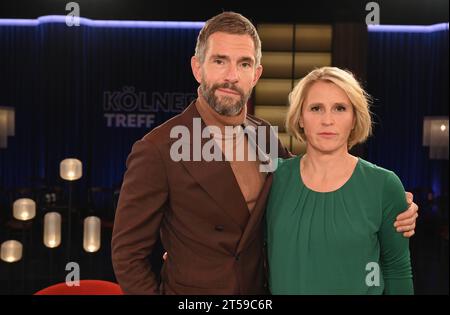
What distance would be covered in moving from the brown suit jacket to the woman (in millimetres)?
85

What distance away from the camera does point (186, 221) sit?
1.52 meters

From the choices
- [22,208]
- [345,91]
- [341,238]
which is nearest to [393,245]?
[341,238]

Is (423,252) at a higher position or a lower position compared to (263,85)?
lower

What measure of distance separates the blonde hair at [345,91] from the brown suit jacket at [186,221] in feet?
0.65

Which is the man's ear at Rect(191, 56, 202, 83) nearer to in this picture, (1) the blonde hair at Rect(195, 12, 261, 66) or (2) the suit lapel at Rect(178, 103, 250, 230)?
(1) the blonde hair at Rect(195, 12, 261, 66)

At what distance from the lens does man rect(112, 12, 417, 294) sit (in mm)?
1491

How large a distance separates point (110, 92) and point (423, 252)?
4.97 m

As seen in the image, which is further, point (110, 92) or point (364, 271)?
point (110, 92)

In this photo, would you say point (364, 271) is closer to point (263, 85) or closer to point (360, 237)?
point (360, 237)

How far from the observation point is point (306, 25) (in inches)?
282

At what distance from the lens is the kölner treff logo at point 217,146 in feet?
4.90

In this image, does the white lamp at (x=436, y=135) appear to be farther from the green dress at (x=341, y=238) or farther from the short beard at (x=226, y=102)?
the short beard at (x=226, y=102)
